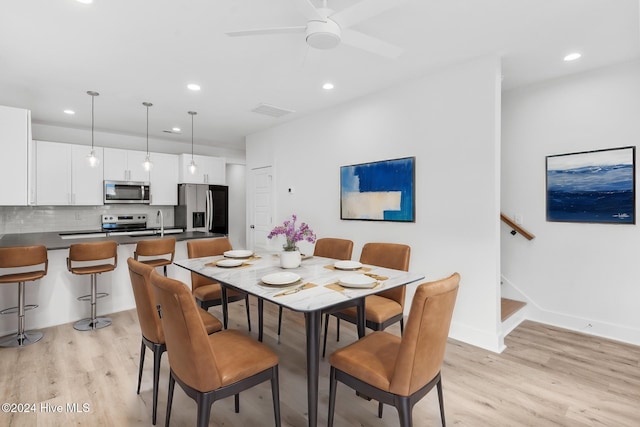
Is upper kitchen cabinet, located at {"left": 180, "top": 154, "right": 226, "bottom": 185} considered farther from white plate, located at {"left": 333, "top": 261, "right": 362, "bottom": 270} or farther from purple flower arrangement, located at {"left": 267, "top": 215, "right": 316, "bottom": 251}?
white plate, located at {"left": 333, "top": 261, "right": 362, "bottom": 270}

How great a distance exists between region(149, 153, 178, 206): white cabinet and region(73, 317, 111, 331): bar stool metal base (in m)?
2.75

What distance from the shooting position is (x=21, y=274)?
3.14m

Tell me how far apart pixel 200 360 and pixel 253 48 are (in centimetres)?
247

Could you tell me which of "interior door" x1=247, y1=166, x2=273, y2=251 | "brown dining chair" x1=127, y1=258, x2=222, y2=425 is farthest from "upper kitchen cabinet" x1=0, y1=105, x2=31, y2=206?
"interior door" x1=247, y1=166, x2=273, y2=251

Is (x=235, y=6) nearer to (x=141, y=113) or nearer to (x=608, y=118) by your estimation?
(x=141, y=113)

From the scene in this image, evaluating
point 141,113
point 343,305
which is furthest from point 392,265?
point 141,113

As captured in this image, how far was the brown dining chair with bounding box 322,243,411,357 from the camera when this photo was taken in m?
2.40

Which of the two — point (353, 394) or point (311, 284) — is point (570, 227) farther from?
point (311, 284)

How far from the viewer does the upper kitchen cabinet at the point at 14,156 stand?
10.6 ft

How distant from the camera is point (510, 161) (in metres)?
3.78

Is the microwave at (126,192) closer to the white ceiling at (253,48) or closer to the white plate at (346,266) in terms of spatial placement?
the white ceiling at (253,48)

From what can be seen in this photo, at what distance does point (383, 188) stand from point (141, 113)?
361 cm

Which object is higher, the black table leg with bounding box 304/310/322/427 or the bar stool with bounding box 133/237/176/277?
the bar stool with bounding box 133/237/176/277

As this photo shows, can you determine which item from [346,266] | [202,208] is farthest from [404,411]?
[202,208]
